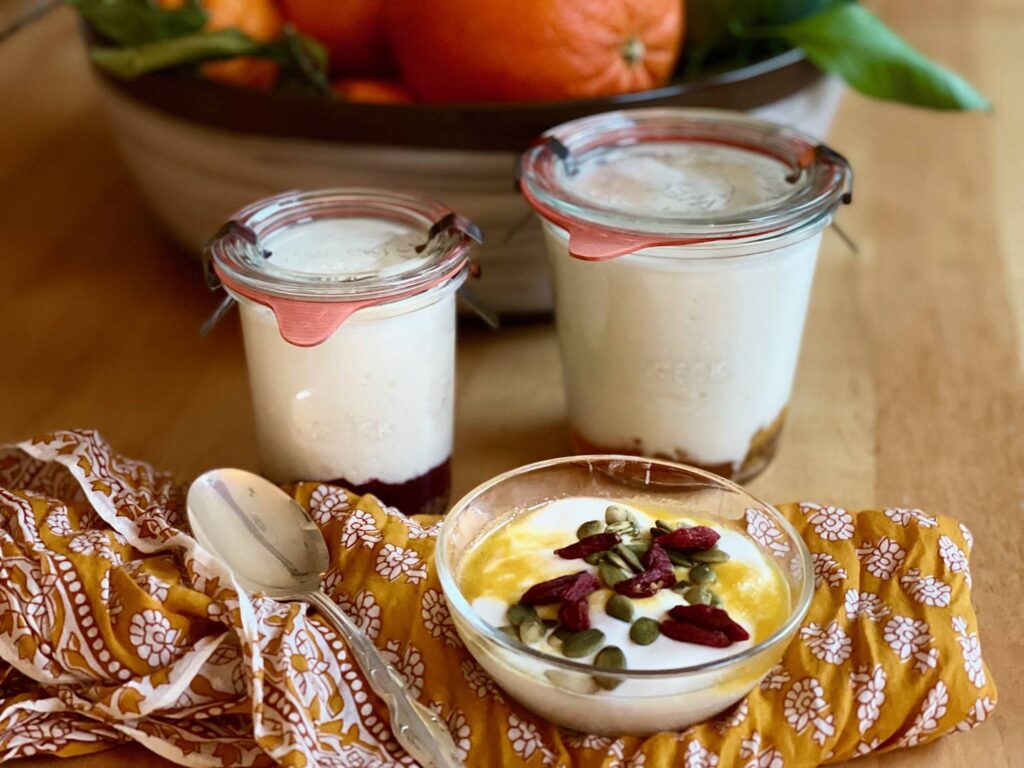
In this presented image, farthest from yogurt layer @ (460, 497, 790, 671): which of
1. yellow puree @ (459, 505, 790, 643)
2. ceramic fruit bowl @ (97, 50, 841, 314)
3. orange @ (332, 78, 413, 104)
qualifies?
orange @ (332, 78, 413, 104)

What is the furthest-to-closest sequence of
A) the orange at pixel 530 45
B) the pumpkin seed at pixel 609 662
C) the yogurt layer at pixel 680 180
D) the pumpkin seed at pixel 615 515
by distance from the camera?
the orange at pixel 530 45 → the yogurt layer at pixel 680 180 → the pumpkin seed at pixel 615 515 → the pumpkin seed at pixel 609 662

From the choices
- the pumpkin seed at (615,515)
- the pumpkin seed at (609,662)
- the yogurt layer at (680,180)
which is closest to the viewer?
the pumpkin seed at (609,662)

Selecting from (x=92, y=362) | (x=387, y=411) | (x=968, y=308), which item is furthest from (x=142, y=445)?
(x=968, y=308)

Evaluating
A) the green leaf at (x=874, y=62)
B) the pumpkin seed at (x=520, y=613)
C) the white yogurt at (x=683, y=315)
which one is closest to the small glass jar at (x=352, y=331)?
the white yogurt at (x=683, y=315)

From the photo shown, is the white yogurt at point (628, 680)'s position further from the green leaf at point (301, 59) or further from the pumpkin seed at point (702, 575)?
the green leaf at point (301, 59)

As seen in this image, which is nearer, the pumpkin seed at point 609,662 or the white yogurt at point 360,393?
the pumpkin seed at point 609,662

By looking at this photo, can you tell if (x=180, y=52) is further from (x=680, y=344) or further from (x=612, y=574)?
(x=612, y=574)

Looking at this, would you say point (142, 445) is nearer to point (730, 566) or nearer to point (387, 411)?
point (387, 411)

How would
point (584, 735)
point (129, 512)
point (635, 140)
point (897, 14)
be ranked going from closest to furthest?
point (584, 735) < point (129, 512) < point (635, 140) < point (897, 14)

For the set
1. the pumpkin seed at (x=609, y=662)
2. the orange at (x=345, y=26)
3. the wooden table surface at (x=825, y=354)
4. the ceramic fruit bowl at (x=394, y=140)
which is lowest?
the wooden table surface at (x=825, y=354)
